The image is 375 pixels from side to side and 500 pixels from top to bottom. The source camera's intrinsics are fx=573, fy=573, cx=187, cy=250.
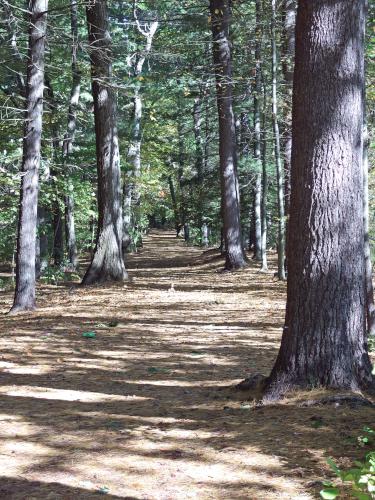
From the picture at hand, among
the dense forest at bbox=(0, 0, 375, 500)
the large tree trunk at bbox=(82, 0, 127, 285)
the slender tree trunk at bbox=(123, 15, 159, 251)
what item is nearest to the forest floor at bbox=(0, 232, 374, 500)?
the dense forest at bbox=(0, 0, 375, 500)

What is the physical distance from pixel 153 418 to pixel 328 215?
2218 millimetres

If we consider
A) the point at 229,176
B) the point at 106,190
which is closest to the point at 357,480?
the point at 106,190

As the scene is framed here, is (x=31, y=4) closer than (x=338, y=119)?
No

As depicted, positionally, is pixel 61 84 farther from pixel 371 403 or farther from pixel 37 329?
pixel 371 403

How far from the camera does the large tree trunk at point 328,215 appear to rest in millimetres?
4680

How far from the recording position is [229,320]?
9594 mm

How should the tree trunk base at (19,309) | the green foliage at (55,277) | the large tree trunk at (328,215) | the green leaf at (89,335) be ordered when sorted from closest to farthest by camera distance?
the large tree trunk at (328,215), the green leaf at (89,335), the tree trunk base at (19,309), the green foliage at (55,277)

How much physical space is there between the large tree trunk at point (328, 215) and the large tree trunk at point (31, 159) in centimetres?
659

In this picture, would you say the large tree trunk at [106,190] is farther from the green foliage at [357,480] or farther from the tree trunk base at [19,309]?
the green foliage at [357,480]

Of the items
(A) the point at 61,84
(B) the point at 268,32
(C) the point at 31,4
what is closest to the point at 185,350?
(C) the point at 31,4

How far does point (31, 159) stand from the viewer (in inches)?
407

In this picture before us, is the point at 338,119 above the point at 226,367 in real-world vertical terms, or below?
above

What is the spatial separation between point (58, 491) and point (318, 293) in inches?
98.0

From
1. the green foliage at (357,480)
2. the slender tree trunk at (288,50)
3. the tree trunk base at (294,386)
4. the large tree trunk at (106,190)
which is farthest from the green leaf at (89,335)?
the slender tree trunk at (288,50)
